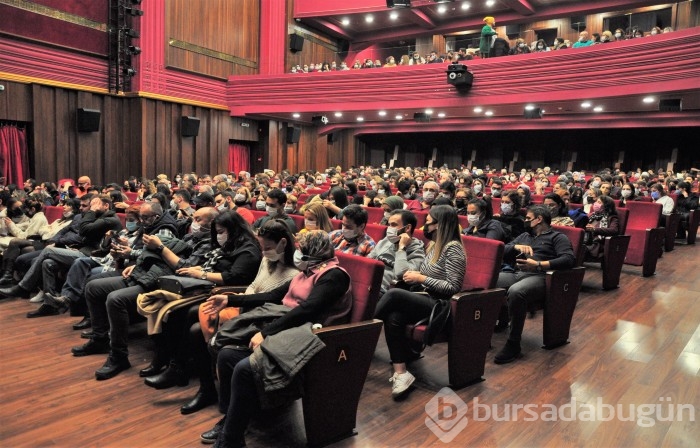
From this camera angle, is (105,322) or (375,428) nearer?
(375,428)

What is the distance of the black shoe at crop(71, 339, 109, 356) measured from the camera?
3236mm

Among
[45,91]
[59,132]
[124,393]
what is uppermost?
[45,91]

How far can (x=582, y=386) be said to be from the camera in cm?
285

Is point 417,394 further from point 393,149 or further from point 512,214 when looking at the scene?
point 393,149

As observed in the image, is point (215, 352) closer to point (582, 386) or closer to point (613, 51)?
point (582, 386)

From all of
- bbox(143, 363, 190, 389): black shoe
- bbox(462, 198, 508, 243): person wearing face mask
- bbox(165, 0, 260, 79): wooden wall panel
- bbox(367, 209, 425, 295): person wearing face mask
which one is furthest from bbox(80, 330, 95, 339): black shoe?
bbox(165, 0, 260, 79): wooden wall panel

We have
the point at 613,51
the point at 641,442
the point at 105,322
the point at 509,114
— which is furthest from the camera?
the point at 509,114

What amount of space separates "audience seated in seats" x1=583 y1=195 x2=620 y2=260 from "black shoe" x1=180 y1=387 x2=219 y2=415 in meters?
3.85

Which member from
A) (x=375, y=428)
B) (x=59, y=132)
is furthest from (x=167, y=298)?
(x=59, y=132)

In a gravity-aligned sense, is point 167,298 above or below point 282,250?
below

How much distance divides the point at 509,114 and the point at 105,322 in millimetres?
12304

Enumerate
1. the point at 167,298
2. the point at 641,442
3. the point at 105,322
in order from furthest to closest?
the point at 105,322 < the point at 167,298 < the point at 641,442

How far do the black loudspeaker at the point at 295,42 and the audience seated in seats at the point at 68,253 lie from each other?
39.1 feet

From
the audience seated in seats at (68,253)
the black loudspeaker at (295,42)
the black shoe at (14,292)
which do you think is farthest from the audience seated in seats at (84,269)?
the black loudspeaker at (295,42)
